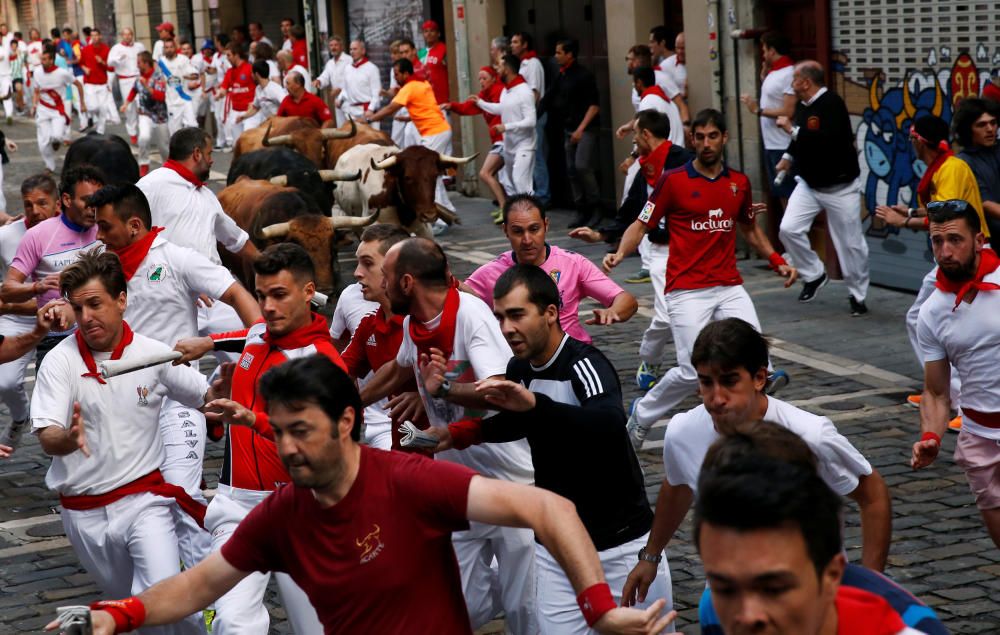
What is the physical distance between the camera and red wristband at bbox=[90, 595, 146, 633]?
4.29 metres

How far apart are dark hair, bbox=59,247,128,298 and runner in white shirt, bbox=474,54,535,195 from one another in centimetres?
1296

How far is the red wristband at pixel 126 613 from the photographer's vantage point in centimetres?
429

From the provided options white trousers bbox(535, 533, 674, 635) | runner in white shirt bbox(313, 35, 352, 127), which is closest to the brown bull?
white trousers bbox(535, 533, 674, 635)

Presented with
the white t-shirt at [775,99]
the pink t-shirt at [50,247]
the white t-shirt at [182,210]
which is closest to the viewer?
the pink t-shirt at [50,247]

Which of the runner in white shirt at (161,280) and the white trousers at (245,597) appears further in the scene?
the runner in white shirt at (161,280)

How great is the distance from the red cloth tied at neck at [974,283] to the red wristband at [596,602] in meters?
3.66

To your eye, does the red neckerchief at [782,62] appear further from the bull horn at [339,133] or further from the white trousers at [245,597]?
the white trousers at [245,597]

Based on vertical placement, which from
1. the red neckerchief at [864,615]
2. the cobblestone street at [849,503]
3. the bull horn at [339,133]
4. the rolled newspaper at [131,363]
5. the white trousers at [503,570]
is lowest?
the cobblestone street at [849,503]

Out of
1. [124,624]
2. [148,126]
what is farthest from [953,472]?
[148,126]

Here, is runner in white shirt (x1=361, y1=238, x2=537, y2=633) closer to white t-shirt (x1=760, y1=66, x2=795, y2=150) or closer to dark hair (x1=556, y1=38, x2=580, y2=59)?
white t-shirt (x1=760, y1=66, x2=795, y2=150)

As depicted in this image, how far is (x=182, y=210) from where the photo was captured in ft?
34.3

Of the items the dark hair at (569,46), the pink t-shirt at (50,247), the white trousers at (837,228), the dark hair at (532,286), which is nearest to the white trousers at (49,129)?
the dark hair at (569,46)

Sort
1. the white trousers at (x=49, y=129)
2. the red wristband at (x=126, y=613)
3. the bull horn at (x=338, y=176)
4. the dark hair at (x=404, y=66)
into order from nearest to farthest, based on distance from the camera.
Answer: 1. the red wristband at (x=126, y=613)
2. the bull horn at (x=338, y=176)
3. the dark hair at (x=404, y=66)
4. the white trousers at (x=49, y=129)

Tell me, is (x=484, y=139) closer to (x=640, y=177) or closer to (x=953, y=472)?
(x=640, y=177)
